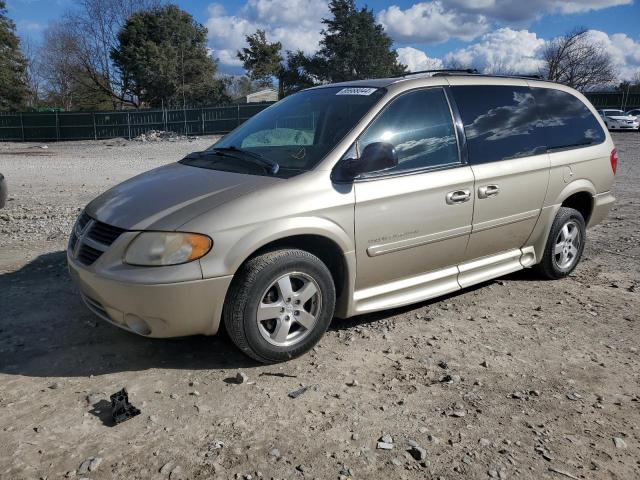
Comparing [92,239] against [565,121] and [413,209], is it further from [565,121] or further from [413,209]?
[565,121]

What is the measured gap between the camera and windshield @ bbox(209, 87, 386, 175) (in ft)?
12.8

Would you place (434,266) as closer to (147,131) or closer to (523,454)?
(523,454)

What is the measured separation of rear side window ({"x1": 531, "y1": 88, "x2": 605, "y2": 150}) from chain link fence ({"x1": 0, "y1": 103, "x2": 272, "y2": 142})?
28248mm

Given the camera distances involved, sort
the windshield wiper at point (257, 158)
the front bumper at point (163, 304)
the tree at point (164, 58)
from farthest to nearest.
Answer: the tree at point (164, 58) → the windshield wiper at point (257, 158) → the front bumper at point (163, 304)

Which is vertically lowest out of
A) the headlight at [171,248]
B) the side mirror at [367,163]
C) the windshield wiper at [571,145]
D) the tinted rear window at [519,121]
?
the headlight at [171,248]

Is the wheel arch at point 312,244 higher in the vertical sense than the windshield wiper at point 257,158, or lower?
lower

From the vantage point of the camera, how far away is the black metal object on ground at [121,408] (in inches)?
118

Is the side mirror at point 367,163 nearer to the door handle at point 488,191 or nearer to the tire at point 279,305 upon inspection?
the tire at point 279,305

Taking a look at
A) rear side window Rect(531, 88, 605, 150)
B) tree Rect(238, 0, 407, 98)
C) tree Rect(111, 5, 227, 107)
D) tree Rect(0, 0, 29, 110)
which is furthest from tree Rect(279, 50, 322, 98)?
rear side window Rect(531, 88, 605, 150)

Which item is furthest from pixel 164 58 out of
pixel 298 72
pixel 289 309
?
pixel 289 309

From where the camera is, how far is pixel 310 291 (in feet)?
11.9

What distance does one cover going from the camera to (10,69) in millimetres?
41688

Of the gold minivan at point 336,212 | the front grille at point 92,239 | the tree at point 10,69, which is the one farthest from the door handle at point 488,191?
the tree at point 10,69

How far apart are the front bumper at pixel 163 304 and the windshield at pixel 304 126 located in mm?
989
